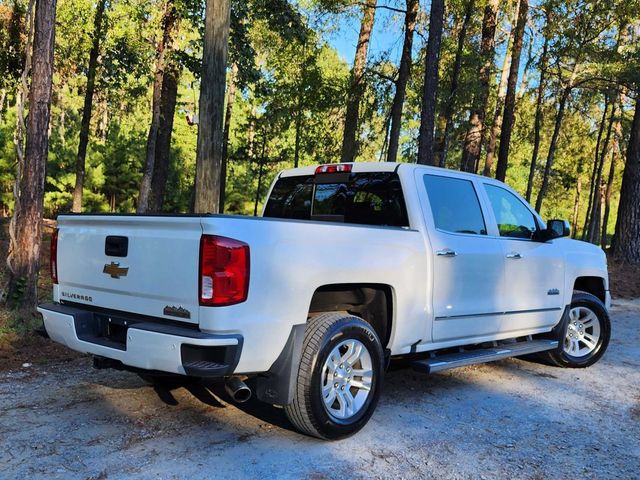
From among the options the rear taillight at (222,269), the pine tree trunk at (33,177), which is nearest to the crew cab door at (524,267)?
the rear taillight at (222,269)

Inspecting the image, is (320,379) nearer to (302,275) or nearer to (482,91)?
(302,275)

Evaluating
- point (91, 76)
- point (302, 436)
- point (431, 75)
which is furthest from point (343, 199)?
point (91, 76)

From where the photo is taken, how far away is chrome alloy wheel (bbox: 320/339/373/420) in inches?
152

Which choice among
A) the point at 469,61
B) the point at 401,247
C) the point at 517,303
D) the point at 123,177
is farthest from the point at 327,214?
the point at 123,177

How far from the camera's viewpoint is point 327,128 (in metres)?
25.0

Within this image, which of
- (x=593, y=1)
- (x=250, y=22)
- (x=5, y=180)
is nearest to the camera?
(x=250, y=22)

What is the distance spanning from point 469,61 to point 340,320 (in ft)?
50.0

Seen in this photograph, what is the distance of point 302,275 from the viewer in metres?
3.55

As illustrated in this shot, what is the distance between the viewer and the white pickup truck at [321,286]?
10.8 feet

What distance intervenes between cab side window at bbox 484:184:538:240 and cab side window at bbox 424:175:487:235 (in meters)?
0.28

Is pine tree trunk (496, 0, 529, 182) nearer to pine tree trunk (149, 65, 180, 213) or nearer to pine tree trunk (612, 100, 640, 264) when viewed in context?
pine tree trunk (612, 100, 640, 264)

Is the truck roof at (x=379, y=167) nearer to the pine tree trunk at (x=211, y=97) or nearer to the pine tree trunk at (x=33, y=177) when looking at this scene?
the pine tree trunk at (x=211, y=97)

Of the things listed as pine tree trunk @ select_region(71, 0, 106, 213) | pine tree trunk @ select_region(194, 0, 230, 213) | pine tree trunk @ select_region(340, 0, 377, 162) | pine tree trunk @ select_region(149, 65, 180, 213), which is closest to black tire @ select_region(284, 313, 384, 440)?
pine tree trunk @ select_region(194, 0, 230, 213)

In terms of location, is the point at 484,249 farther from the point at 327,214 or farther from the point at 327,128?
the point at 327,128
